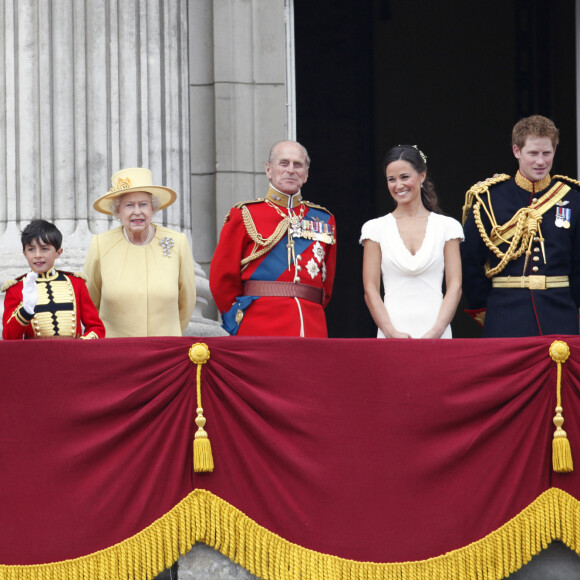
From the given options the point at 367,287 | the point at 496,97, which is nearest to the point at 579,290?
the point at 367,287

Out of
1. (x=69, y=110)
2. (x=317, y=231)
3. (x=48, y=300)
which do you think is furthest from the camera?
(x=69, y=110)

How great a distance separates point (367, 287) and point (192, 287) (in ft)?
2.96

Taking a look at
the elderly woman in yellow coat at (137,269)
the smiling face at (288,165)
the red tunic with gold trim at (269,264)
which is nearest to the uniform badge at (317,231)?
the red tunic with gold trim at (269,264)

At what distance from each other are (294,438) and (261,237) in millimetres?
1321

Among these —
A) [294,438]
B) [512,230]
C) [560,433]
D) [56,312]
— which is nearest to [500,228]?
[512,230]

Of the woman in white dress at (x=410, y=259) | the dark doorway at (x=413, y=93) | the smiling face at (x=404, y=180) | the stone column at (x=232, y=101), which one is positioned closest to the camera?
the woman in white dress at (x=410, y=259)

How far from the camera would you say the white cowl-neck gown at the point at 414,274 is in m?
6.48

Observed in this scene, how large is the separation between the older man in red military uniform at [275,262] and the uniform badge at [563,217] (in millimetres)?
1141

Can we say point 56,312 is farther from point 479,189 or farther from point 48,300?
point 479,189

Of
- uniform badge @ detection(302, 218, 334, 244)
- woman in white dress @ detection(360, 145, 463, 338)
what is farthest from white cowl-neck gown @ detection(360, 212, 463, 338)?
uniform badge @ detection(302, 218, 334, 244)

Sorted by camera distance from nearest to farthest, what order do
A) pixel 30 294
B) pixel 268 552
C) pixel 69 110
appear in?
pixel 268 552, pixel 30 294, pixel 69 110

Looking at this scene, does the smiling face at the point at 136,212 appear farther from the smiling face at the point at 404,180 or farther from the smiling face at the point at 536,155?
the smiling face at the point at 536,155

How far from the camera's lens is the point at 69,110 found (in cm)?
825

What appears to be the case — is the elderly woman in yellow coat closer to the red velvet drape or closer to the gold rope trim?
the red velvet drape
